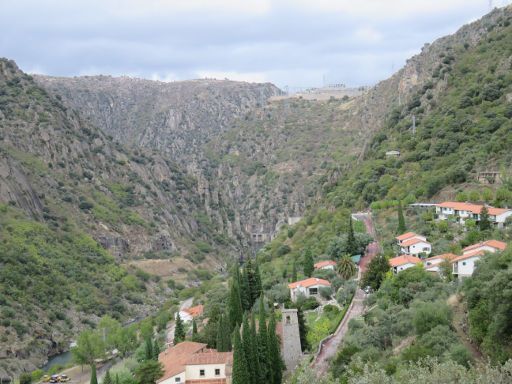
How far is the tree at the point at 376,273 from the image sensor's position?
45287 mm

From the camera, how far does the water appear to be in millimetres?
71562

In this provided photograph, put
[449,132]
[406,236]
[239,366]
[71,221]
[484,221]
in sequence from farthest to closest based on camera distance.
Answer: [71,221]
[449,132]
[406,236]
[484,221]
[239,366]

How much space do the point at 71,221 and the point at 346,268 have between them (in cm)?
6687

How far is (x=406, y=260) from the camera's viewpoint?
4628 cm

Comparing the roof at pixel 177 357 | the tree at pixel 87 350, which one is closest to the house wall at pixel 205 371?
the roof at pixel 177 357

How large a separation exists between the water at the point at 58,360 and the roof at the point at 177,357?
29461mm

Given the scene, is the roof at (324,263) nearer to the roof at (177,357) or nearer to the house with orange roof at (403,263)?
the house with orange roof at (403,263)

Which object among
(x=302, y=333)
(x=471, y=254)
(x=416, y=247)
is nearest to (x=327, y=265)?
(x=416, y=247)

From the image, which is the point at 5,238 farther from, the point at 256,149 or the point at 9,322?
the point at 256,149

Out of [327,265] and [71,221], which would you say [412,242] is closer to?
[327,265]

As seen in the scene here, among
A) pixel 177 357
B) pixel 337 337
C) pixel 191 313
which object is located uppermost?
pixel 337 337

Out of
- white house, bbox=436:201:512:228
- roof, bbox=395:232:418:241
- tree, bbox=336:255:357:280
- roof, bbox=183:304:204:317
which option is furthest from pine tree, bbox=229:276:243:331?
roof, bbox=183:304:204:317

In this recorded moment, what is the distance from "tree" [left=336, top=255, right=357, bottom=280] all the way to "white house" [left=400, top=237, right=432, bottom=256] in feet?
12.8

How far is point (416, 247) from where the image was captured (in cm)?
5047
